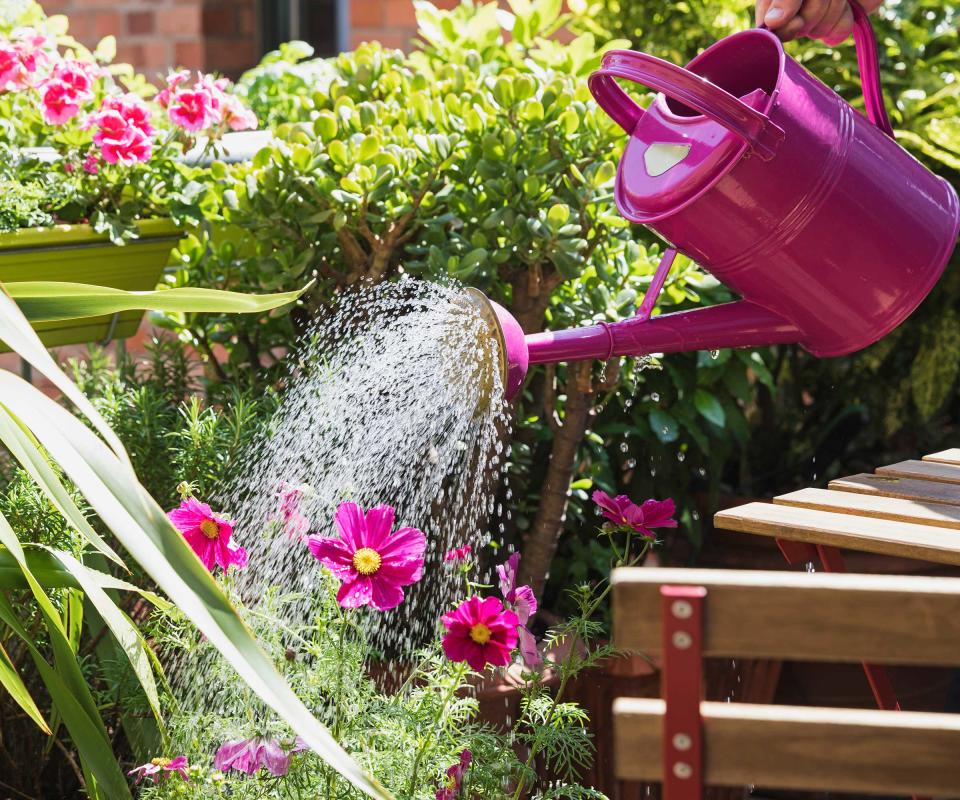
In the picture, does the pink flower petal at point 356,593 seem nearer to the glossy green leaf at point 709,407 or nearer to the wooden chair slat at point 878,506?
the wooden chair slat at point 878,506

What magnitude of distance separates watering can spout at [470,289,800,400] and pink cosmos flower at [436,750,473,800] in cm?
43

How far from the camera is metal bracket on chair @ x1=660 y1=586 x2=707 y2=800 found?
2.92 ft

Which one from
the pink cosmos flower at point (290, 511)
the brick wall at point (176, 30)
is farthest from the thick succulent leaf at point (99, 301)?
the brick wall at point (176, 30)

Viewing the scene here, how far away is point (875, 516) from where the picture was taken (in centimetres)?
138

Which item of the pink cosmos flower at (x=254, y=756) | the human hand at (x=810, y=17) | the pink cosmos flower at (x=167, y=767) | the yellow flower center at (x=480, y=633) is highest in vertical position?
the human hand at (x=810, y=17)

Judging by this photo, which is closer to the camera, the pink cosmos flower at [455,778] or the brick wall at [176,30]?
the pink cosmos flower at [455,778]

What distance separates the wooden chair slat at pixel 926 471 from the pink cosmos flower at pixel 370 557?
0.63 meters

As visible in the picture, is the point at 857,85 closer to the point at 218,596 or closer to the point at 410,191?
the point at 410,191

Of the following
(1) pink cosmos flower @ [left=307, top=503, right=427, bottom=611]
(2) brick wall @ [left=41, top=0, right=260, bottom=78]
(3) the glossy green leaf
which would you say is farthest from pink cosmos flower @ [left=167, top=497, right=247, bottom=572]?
(2) brick wall @ [left=41, top=0, right=260, bottom=78]

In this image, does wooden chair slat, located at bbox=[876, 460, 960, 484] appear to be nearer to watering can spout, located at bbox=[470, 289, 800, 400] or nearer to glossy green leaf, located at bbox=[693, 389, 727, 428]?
watering can spout, located at bbox=[470, 289, 800, 400]

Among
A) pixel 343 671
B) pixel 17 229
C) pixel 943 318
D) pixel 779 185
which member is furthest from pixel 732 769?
pixel 943 318

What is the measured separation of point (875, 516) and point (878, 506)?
0.07 feet

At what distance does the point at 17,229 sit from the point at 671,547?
1332 millimetres

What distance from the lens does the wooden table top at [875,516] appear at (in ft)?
4.10
